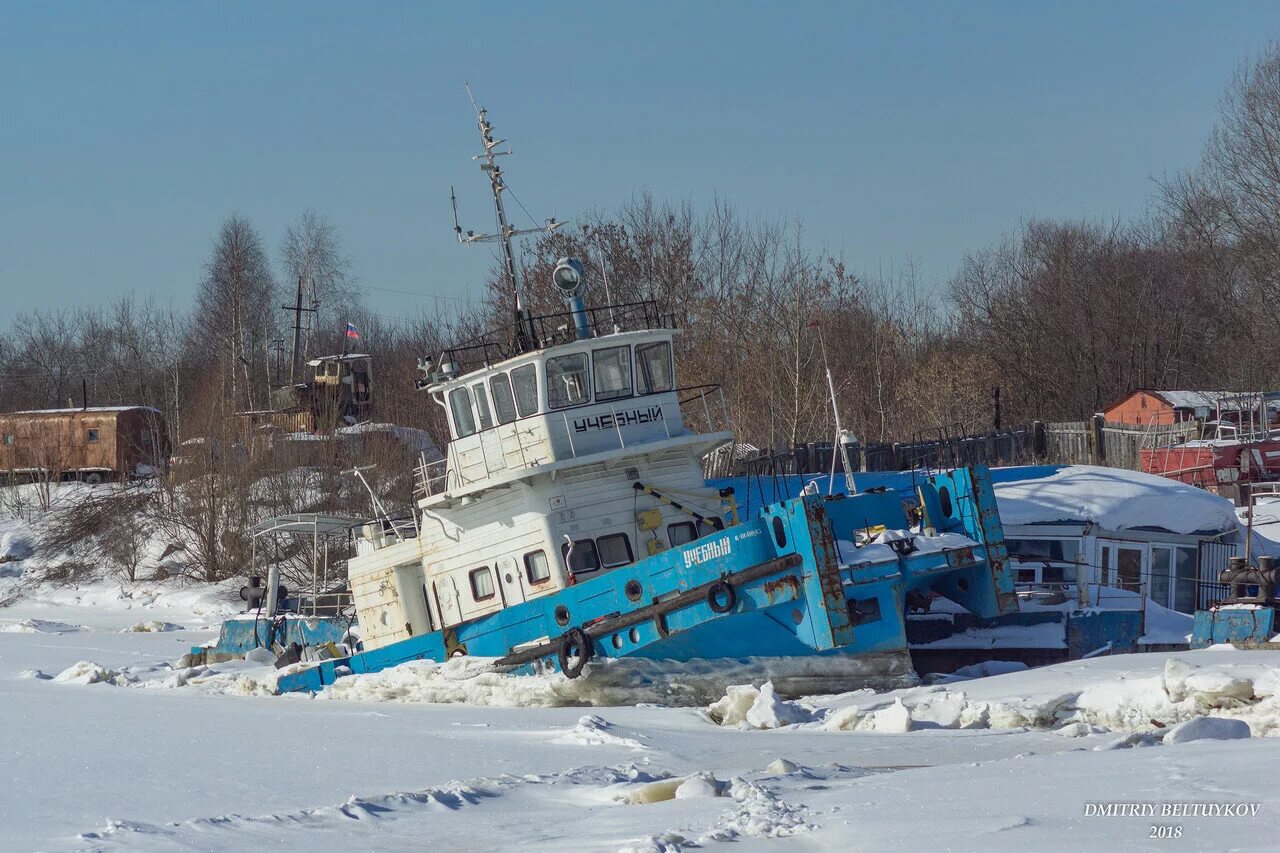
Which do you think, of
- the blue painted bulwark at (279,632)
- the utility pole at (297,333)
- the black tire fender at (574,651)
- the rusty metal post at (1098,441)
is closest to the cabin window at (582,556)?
the black tire fender at (574,651)

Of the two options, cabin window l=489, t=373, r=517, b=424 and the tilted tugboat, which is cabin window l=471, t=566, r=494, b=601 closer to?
the tilted tugboat

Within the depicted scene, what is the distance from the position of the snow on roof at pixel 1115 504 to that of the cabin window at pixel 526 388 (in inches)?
294

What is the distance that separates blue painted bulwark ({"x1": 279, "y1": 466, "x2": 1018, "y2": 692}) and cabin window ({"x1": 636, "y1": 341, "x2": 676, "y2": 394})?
234 centimetres

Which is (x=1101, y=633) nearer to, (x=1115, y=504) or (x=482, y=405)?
(x=1115, y=504)

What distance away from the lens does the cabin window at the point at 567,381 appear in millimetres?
15766

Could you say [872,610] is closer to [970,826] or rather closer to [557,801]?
[557,801]

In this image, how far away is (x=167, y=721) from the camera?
41.1 feet

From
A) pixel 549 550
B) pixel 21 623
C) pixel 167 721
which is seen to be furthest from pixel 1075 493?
pixel 21 623

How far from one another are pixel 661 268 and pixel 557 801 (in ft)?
110

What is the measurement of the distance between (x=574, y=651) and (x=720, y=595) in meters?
1.85

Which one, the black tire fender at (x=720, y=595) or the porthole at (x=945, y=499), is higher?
the porthole at (x=945, y=499)

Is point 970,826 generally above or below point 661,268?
below

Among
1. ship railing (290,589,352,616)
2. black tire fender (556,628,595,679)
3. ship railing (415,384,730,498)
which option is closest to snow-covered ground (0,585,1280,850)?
black tire fender (556,628,595,679)

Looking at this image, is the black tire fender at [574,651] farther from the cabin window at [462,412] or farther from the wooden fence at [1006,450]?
the wooden fence at [1006,450]
